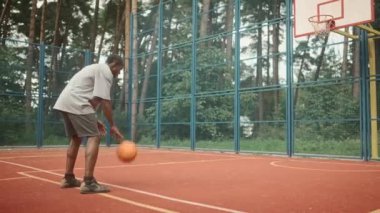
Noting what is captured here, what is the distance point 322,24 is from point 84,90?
6903mm

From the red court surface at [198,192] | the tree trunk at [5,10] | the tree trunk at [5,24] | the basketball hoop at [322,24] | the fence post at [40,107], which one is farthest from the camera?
the tree trunk at [5,24]

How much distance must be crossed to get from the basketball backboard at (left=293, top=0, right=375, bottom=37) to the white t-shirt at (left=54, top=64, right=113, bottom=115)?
6.46 metres

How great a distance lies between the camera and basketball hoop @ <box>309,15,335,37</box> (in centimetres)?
998

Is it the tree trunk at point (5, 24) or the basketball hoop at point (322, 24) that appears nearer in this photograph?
the basketball hoop at point (322, 24)

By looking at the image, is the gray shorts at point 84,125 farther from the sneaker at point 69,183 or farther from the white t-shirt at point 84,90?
the sneaker at point 69,183

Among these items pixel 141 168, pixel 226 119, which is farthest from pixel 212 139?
pixel 141 168

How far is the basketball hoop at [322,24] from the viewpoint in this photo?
998 centimetres

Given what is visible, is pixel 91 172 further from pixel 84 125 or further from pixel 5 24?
pixel 5 24

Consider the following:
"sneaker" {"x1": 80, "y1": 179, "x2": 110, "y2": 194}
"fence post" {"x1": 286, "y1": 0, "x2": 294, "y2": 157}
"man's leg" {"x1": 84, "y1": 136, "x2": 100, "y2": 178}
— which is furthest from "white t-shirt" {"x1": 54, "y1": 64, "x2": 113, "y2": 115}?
"fence post" {"x1": 286, "y1": 0, "x2": 294, "y2": 157}

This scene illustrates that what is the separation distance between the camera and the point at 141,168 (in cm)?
786

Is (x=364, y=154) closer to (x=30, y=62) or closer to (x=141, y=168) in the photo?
(x=141, y=168)

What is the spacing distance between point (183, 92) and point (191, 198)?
14.1 metres

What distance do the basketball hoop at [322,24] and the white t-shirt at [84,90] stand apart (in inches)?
256

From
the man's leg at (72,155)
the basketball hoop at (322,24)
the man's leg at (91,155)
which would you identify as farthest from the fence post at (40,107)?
the man's leg at (91,155)
